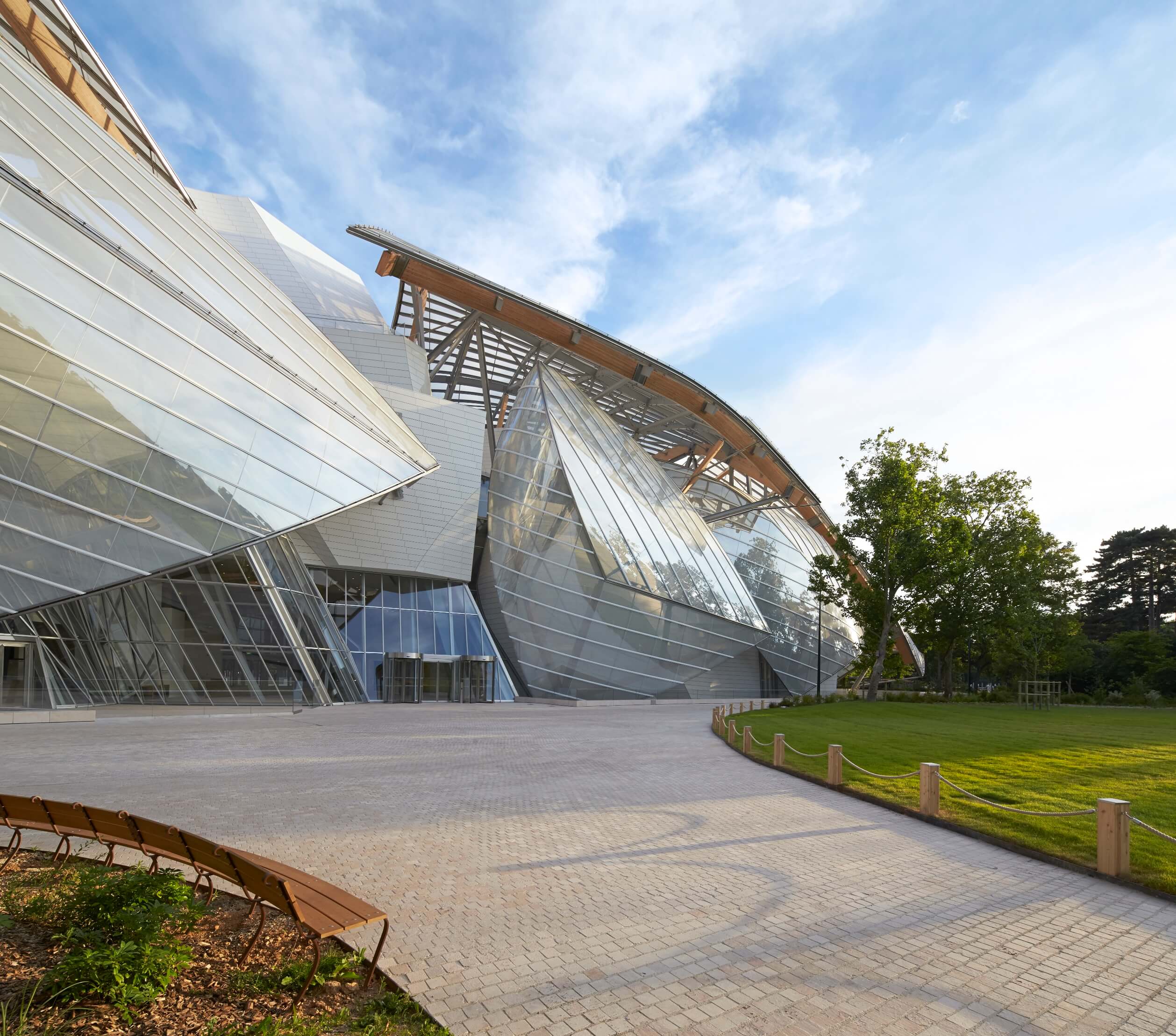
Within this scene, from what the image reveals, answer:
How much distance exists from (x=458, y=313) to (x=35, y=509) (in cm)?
2880

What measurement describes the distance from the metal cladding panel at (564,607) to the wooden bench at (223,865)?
29.9 metres

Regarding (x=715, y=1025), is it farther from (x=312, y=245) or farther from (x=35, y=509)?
(x=312, y=245)

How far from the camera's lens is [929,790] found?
10664 millimetres

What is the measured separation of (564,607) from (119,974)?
32.8 m

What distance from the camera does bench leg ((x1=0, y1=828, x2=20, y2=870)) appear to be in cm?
669

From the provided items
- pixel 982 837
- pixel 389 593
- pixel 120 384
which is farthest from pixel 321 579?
pixel 982 837

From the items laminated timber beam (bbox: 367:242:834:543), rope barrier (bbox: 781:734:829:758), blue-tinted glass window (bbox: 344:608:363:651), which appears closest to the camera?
rope barrier (bbox: 781:734:829:758)

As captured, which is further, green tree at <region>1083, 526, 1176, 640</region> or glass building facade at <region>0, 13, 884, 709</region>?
green tree at <region>1083, 526, 1176, 640</region>

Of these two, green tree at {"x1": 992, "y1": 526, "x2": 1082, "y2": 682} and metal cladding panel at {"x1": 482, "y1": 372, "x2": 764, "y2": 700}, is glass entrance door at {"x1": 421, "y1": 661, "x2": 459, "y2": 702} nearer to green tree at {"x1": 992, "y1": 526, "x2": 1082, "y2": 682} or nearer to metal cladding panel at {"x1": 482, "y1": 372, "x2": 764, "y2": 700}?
metal cladding panel at {"x1": 482, "y1": 372, "x2": 764, "y2": 700}

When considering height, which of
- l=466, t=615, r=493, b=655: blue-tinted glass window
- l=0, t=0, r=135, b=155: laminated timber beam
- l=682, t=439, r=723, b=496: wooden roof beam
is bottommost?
l=466, t=615, r=493, b=655: blue-tinted glass window

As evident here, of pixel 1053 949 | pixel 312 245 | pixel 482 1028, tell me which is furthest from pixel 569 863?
pixel 312 245

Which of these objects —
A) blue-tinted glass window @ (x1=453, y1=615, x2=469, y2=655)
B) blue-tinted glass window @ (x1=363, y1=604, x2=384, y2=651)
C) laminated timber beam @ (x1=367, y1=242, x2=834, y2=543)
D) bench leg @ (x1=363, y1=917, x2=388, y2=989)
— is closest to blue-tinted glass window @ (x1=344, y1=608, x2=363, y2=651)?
blue-tinted glass window @ (x1=363, y1=604, x2=384, y2=651)

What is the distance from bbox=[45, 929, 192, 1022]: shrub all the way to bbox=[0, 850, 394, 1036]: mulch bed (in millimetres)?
88

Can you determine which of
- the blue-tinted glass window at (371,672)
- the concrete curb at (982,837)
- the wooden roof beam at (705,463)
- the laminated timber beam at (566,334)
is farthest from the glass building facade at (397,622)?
the concrete curb at (982,837)
